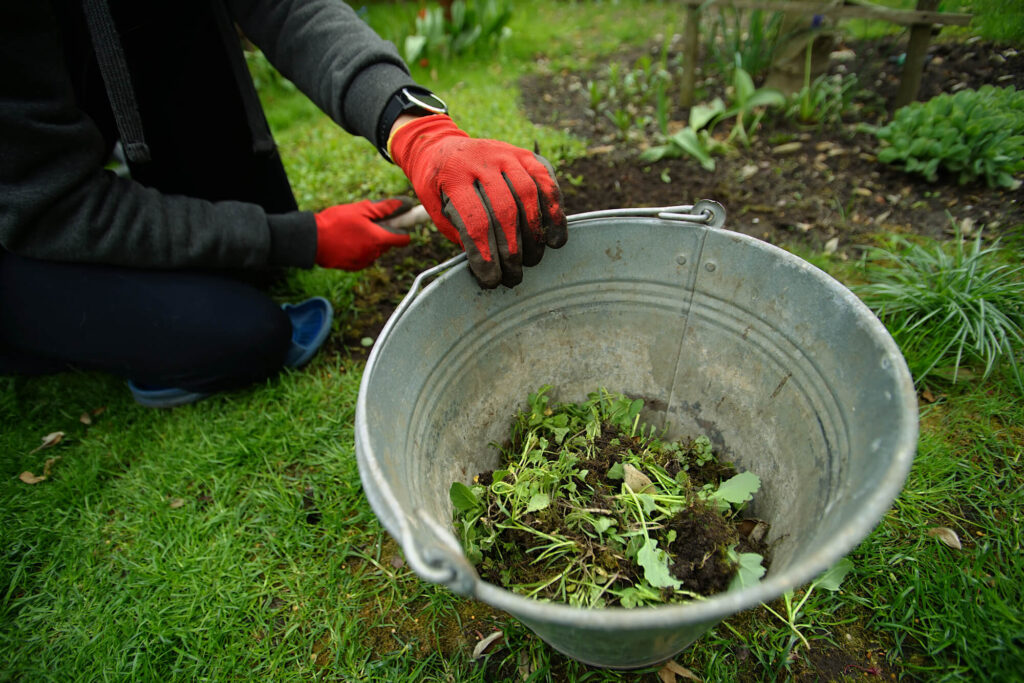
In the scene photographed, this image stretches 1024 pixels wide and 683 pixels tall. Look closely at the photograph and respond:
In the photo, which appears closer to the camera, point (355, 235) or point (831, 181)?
point (355, 235)

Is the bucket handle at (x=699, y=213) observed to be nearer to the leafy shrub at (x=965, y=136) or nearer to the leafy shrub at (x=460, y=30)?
the leafy shrub at (x=965, y=136)

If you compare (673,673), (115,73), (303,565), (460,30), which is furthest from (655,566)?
(460,30)

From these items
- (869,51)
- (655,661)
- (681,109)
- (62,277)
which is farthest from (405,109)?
(869,51)

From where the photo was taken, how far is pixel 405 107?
5.59ft

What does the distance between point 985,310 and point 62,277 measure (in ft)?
9.88

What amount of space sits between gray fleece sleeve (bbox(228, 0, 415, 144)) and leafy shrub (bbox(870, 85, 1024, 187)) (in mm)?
2131

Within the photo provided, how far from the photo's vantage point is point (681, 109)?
10.8 feet

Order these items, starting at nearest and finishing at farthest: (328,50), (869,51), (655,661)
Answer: (655,661)
(328,50)
(869,51)

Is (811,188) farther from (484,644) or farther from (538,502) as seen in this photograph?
(484,644)

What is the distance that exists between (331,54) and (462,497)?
158 cm

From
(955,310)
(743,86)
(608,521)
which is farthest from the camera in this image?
(743,86)

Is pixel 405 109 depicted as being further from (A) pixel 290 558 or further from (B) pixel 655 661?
(B) pixel 655 661

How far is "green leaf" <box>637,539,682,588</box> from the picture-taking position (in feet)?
3.50

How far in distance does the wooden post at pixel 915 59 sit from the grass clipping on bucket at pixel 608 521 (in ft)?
7.37
